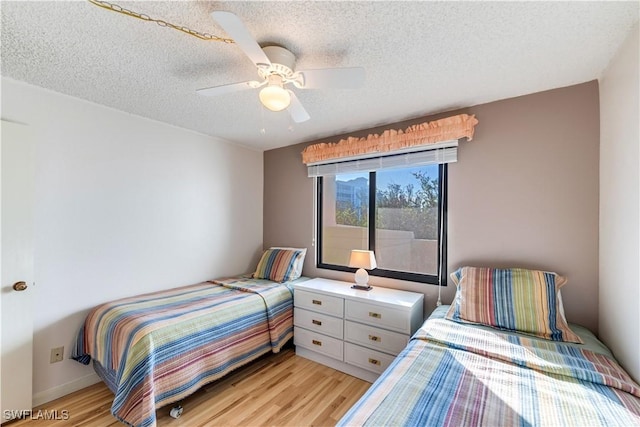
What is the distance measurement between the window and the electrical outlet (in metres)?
2.35

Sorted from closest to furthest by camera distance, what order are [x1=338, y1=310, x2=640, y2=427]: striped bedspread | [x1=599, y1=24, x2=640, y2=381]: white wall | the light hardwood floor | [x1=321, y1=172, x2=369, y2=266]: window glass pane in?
1. [x1=338, y1=310, x2=640, y2=427]: striped bedspread
2. [x1=599, y1=24, x2=640, y2=381]: white wall
3. the light hardwood floor
4. [x1=321, y1=172, x2=369, y2=266]: window glass pane

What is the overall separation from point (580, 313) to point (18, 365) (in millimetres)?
3857

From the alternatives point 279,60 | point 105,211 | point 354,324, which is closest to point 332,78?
point 279,60

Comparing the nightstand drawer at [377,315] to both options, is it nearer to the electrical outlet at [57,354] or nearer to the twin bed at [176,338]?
the twin bed at [176,338]

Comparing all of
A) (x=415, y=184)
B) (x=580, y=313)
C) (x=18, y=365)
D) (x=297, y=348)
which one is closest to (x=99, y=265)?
(x=18, y=365)

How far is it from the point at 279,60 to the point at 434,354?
1810 millimetres

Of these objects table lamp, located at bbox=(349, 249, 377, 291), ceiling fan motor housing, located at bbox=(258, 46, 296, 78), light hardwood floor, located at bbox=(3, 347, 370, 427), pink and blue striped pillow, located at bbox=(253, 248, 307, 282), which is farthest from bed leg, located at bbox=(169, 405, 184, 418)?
ceiling fan motor housing, located at bbox=(258, 46, 296, 78)

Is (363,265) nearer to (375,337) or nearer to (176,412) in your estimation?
(375,337)

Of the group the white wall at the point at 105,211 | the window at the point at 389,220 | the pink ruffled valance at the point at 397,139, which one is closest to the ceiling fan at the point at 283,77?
the pink ruffled valance at the point at 397,139

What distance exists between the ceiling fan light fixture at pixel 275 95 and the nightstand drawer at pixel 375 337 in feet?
6.16

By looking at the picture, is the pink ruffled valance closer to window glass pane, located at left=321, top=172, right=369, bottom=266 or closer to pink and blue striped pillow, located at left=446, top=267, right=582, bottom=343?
window glass pane, located at left=321, top=172, right=369, bottom=266

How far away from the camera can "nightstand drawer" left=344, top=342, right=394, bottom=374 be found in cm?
222

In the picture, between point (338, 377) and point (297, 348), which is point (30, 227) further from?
point (338, 377)

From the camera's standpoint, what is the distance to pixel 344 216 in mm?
3160
